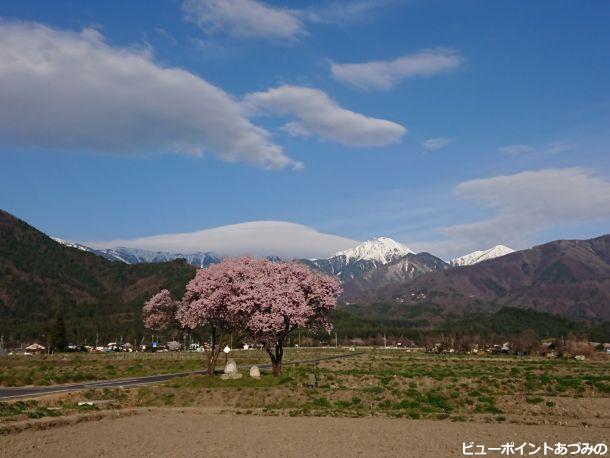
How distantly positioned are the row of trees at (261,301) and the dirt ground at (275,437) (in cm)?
1748

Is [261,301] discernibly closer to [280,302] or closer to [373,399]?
[280,302]

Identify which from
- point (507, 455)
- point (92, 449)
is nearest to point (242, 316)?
point (92, 449)

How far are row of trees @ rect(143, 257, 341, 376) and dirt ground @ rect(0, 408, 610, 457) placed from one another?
1748 centimetres

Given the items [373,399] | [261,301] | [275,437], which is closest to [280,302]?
[261,301]

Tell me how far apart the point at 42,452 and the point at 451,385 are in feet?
101

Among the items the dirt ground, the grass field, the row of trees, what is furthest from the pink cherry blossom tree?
the dirt ground

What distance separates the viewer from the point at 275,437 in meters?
26.4

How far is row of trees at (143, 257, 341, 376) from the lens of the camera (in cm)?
5034

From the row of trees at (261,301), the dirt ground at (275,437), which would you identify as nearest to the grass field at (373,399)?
the dirt ground at (275,437)

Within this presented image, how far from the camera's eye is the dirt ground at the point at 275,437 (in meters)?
23.1

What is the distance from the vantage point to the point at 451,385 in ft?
146

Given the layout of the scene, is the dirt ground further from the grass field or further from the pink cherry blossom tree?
the pink cherry blossom tree

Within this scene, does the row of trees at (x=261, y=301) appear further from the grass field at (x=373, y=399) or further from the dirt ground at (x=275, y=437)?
the dirt ground at (x=275, y=437)

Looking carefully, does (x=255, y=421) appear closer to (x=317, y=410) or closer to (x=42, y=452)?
(x=317, y=410)
